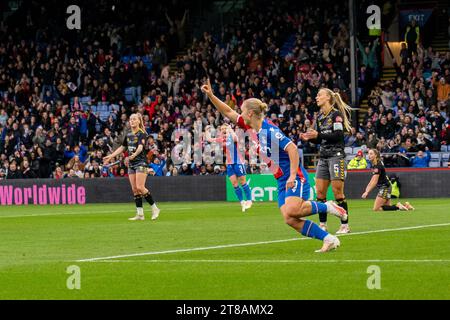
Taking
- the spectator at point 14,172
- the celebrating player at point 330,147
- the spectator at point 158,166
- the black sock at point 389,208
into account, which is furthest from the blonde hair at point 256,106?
the spectator at point 14,172

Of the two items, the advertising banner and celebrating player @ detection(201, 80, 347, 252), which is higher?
celebrating player @ detection(201, 80, 347, 252)

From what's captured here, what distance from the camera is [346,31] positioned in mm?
41156

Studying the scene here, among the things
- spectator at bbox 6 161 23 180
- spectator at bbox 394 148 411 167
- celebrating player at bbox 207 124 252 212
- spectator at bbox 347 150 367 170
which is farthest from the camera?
spectator at bbox 6 161 23 180

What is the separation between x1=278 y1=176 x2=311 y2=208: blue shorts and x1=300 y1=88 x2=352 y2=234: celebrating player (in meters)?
3.40

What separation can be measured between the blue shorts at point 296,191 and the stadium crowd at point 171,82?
18074 mm

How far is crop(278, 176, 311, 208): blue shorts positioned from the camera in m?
14.3

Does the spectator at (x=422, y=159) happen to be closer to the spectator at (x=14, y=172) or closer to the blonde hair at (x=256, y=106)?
the spectator at (x=14, y=172)

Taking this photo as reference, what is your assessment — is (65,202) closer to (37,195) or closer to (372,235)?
(37,195)

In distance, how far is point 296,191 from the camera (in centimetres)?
1434

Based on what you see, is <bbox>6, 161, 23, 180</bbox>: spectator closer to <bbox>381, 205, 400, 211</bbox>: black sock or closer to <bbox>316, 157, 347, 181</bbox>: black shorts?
<bbox>381, 205, 400, 211</bbox>: black sock

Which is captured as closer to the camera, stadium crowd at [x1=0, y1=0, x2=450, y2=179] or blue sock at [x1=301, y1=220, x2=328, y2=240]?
blue sock at [x1=301, y1=220, x2=328, y2=240]

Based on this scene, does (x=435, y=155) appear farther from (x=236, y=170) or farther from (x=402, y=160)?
(x=236, y=170)

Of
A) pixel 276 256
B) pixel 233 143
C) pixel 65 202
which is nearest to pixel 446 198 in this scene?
pixel 233 143

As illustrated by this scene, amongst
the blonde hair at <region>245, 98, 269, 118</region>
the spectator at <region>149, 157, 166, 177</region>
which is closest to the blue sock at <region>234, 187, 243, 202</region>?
the spectator at <region>149, 157, 166, 177</region>
